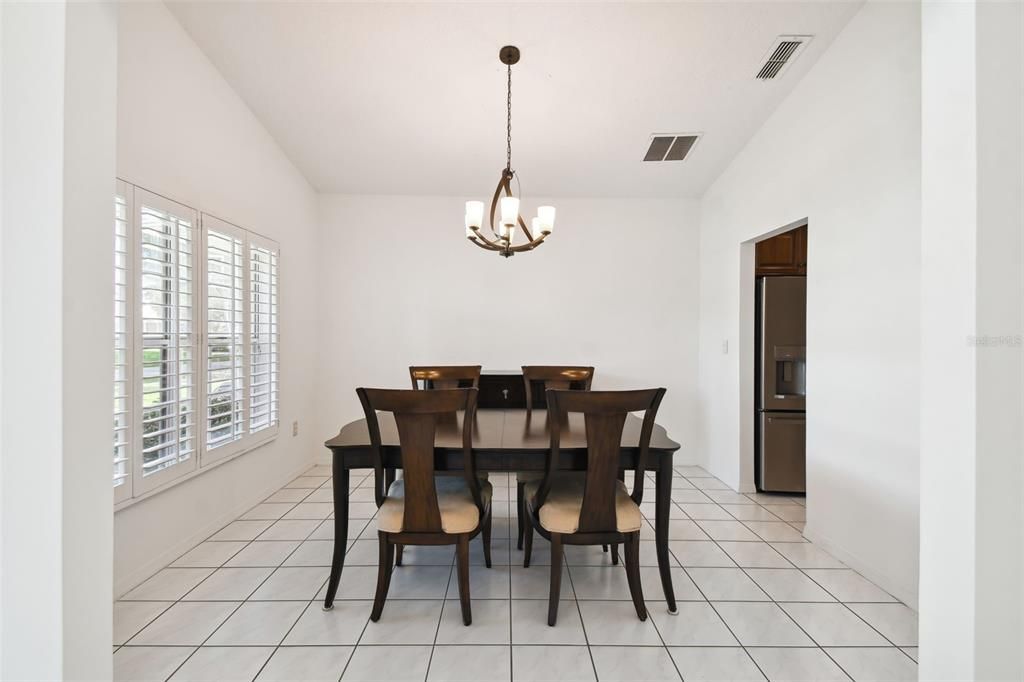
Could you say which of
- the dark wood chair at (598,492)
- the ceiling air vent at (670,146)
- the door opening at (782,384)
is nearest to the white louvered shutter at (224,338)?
the dark wood chair at (598,492)

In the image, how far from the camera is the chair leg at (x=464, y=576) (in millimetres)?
1775

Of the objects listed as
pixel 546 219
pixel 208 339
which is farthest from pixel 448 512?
pixel 208 339

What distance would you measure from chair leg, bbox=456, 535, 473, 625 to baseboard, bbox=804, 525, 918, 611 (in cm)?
194

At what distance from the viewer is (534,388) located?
3.07 m

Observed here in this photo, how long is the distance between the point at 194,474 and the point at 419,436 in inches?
63.7

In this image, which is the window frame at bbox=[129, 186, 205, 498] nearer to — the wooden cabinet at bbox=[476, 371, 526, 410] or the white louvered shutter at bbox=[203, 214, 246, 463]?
the white louvered shutter at bbox=[203, 214, 246, 463]

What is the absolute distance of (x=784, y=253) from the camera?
11.5 ft

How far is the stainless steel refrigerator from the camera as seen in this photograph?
11.0 ft

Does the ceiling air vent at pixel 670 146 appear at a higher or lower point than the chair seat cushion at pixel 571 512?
higher

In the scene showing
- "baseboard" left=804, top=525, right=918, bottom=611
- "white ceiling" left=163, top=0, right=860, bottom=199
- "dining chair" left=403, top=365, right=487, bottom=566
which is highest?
"white ceiling" left=163, top=0, right=860, bottom=199

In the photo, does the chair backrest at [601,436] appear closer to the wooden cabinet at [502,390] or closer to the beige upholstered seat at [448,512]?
the beige upholstered seat at [448,512]

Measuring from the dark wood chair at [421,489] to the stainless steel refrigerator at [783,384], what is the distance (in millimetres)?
2585

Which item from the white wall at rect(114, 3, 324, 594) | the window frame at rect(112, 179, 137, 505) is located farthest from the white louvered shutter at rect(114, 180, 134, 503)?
the white wall at rect(114, 3, 324, 594)

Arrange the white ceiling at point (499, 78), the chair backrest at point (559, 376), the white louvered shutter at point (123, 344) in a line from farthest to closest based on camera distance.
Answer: the chair backrest at point (559, 376) < the white ceiling at point (499, 78) < the white louvered shutter at point (123, 344)
